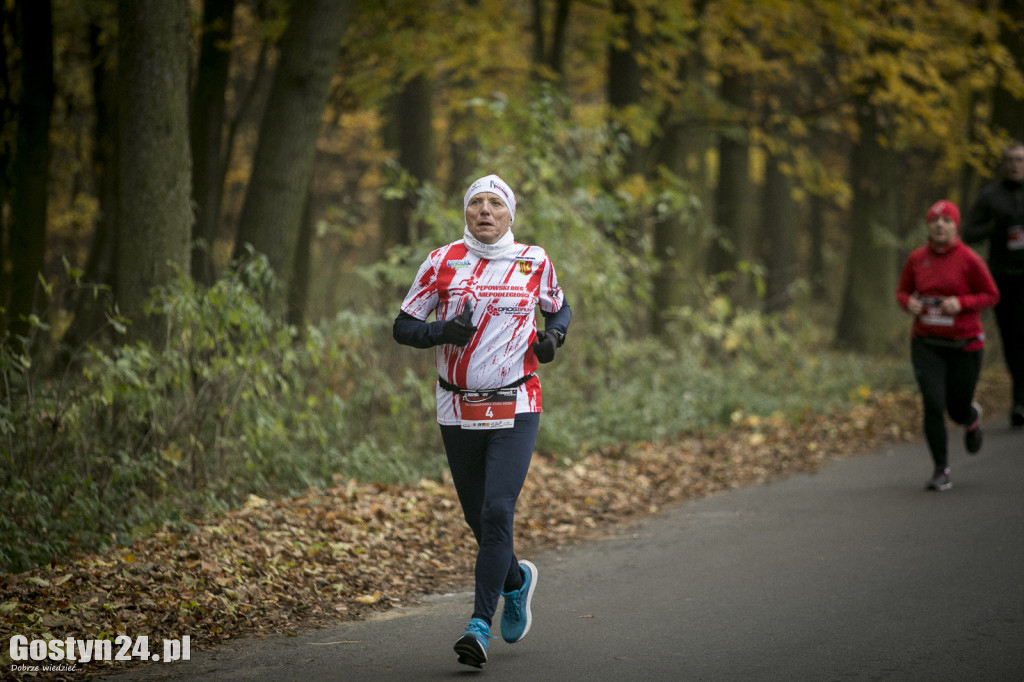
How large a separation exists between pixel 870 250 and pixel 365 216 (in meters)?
10.7

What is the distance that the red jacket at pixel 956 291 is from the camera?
833cm

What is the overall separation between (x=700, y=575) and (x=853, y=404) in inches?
327

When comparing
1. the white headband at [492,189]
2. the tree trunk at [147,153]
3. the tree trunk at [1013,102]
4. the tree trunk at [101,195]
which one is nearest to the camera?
the white headband at [492,189]

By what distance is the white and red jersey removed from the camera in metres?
4.95

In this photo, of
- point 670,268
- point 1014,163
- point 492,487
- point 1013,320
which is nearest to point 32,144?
point 492,487

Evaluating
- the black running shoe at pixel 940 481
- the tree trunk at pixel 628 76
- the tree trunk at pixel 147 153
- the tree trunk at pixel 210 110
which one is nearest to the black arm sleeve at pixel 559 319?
the tree trunk at pixel 147 153

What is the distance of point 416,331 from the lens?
4961 millimetres

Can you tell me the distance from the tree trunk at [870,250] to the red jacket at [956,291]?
11970 millimetres

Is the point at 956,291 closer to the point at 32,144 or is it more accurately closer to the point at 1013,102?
the point at 32,144

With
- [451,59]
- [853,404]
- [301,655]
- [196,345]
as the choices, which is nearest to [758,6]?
[451,59]

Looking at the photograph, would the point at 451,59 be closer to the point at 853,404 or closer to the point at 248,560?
the point at 853,404

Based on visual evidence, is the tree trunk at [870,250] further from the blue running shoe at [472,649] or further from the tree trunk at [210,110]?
the blue running shoe at [472,649]

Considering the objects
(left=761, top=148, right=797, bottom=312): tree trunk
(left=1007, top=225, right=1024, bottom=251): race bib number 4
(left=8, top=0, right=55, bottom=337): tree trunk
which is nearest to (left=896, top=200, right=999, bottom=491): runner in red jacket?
(left=1007, top=225, right=1024, bottom=251): race bib number 4

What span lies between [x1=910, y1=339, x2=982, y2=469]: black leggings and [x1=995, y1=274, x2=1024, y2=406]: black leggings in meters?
2.27
